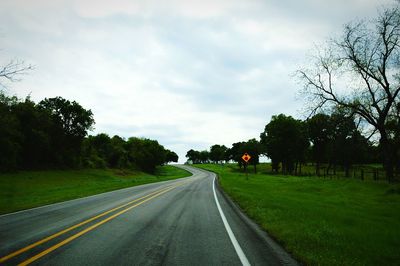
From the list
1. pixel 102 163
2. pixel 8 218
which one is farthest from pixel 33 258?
pixel 102 163

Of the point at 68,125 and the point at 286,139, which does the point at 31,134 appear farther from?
the point at 286,139

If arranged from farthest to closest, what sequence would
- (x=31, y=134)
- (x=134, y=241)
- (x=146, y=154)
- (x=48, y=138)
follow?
(x=146, y=154) < (x=48, y=138) < (x=31, y=134) < (x=134, y=241)

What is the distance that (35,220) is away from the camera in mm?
11094

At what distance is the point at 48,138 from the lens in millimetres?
64438

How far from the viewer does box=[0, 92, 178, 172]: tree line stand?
5241 cm

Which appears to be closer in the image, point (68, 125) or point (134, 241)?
point (134, 241)

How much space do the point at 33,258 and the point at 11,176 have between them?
48.3m

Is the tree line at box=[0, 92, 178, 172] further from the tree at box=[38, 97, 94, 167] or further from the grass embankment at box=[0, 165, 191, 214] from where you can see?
the grass embankment at box=[0, 165, 191, 214]

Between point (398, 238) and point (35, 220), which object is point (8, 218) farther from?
point (398, 238)

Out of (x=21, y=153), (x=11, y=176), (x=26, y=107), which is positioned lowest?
(x=11, y=176)

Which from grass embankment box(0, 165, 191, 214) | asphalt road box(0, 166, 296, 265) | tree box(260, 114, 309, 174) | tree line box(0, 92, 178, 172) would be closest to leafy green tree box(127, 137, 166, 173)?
tree line box(0, 92, 178, 172)

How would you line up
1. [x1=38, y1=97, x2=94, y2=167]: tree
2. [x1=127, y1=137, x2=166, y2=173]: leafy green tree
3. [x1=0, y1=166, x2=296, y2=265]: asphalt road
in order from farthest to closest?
[x1=127, y1=137, x2=166, y2=173]: leafy green tree < [x1=38, y1=97, x2=94, y2=167]: tree < [x1=0, y1=166, x2=296, y2=265]: asphalt road

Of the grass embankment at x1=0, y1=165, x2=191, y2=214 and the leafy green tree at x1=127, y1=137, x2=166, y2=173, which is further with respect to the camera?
the leafy green tree at x1=127, y1=137, x2=166, y2=173

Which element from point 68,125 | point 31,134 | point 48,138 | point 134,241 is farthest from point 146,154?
point 134,241
